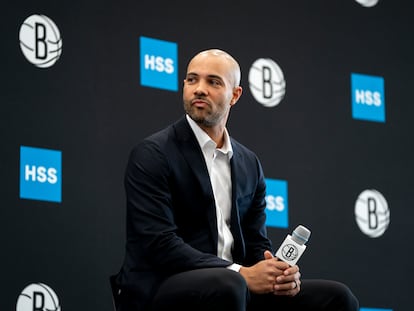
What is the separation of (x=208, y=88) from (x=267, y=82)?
4.34 ft

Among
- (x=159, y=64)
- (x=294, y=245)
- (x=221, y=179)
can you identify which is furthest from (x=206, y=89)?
(x=159, y=64)

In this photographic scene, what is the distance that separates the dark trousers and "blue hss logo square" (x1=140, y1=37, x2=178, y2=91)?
1.37 m

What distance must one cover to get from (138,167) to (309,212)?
1.60 meters

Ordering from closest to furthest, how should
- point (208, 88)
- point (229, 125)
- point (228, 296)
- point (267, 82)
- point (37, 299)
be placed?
point (228, 296) < point (208, 88) < point (37, 299) < point (229, 125) < point (267, 82)

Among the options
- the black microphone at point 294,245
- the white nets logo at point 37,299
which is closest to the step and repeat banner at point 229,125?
the white nets logo at point 37,299

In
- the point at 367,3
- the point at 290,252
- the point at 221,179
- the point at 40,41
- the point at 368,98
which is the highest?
the point at 367,3

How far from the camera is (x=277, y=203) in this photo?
13.1 ft

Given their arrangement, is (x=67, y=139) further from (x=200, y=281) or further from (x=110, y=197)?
(x=200, y=281)

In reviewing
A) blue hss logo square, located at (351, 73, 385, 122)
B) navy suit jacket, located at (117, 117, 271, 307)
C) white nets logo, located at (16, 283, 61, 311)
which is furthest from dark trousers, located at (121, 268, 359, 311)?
blue hss logo square, located at (351, 73, 385, 122)

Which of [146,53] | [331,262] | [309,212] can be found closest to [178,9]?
[146,53]

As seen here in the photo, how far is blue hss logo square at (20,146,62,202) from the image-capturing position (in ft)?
11.0

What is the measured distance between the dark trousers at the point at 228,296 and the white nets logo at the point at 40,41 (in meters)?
1.34

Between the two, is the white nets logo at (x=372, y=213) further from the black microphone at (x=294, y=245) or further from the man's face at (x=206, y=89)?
the black microphone at (x=294, y=245)

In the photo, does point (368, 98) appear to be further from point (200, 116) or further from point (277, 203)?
point (200, 116)
